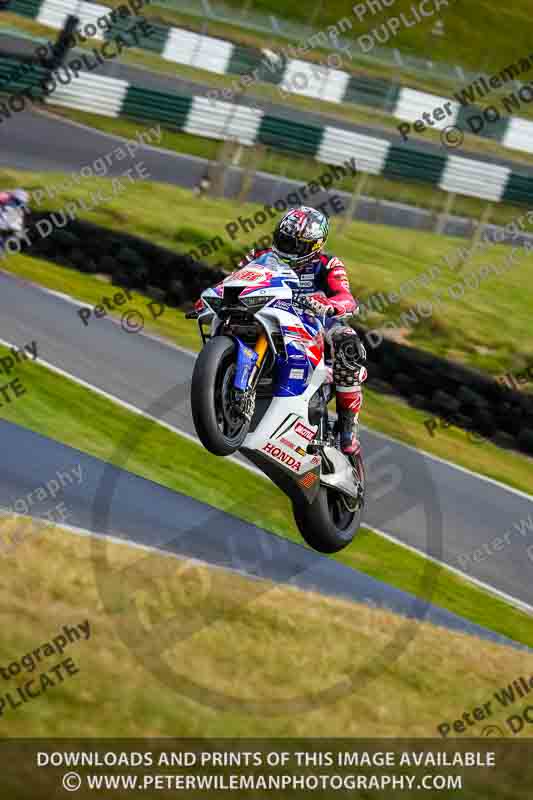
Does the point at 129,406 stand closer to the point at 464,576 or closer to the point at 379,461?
the point at 379,461

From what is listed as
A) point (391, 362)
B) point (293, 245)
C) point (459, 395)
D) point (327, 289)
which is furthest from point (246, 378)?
point (391, 362)

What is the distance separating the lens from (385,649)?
806cm

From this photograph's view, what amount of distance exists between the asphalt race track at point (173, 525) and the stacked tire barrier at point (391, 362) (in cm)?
644

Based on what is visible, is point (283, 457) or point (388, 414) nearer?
point (283, 457)

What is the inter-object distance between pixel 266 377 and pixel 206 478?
367cm

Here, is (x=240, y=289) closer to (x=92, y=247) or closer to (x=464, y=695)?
(x=464, y=695)

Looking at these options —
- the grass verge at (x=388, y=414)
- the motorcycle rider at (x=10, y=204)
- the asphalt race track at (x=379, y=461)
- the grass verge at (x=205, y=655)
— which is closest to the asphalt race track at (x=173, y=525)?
the grass verge at (x=205, y=655)

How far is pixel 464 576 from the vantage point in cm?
1173

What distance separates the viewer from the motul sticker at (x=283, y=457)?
819 centimetres

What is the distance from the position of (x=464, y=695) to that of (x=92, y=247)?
1252 cm

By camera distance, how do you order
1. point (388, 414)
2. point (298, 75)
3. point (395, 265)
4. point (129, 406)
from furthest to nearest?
point (298, 75), point (395, 265), point (388, 414), point (129, 406)

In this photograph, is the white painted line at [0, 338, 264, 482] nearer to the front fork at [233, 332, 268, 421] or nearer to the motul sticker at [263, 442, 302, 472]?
the motul sticker at [263, 442, 302, 472]

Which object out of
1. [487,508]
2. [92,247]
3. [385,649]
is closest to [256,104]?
[92,247]

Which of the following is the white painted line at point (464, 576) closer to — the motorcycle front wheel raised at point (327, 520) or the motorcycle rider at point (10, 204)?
the motorcycle front wheel raised at point (327, 520)
